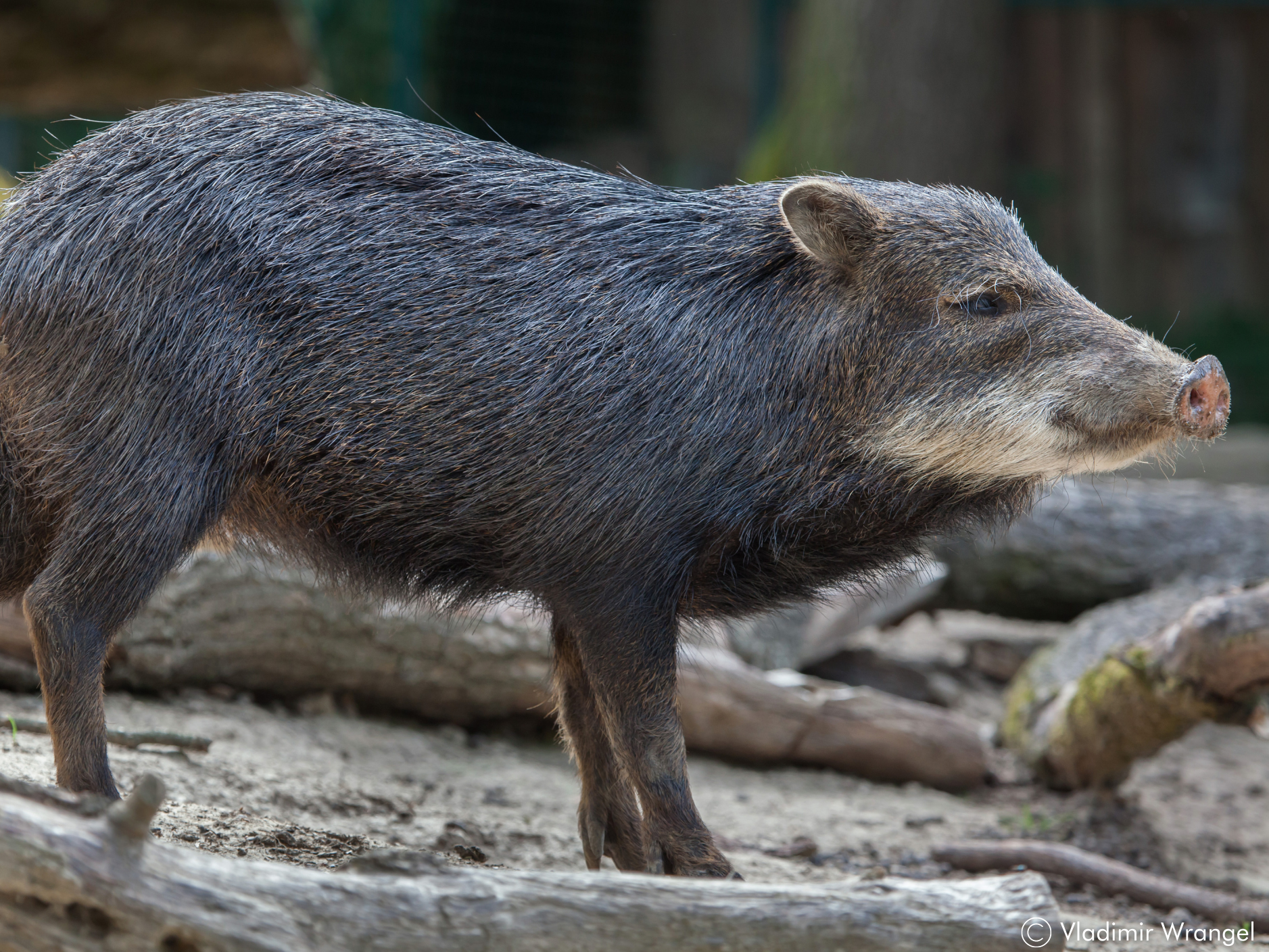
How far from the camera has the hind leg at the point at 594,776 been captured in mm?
3865

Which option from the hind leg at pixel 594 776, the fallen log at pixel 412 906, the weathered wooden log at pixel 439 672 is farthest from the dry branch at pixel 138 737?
the fallen log at pixel 412 906

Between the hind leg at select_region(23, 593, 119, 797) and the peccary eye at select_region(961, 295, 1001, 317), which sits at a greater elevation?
the peccary eye at select_region(961, 295, 1001, 317)

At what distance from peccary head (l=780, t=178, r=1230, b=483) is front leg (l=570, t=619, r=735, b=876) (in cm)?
81

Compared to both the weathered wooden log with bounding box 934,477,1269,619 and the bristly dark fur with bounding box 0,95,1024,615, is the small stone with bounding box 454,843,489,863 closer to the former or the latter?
the bristly dark fur with bounding box 0,95,1024,615

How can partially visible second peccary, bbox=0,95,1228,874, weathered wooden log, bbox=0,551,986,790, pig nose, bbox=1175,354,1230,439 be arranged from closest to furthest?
pig nose, bbox=1175,354,1230,439 < partially visible second peccary, bbox=0,95,1228,874 < weathered wooden log, bbox=0,551,986,790

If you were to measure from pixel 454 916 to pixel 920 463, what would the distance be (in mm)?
1768

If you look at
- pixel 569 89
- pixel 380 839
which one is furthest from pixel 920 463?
pixel 569 89

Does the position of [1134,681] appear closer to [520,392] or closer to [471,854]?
[471,854]

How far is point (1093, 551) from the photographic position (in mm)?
6656

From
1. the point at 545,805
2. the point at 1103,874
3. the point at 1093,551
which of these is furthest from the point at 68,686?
the point at 1093,551

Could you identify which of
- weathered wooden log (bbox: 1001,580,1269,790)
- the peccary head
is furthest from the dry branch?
weathered wooden log (bbox: 1001,580,1269,790)

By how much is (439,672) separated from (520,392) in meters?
2.14

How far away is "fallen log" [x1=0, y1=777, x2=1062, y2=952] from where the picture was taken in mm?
2172

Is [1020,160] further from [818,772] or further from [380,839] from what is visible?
[380,839]
